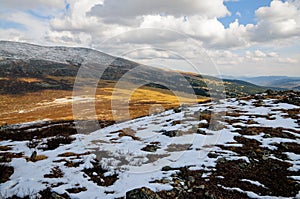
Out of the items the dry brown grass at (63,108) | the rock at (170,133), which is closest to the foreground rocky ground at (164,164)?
the rock at (170,133)

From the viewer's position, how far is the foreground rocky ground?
996 centimetres

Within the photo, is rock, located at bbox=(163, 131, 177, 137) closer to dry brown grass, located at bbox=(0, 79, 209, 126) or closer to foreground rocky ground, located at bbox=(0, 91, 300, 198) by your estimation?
foreground rocky ground, located at bbox=(0, 91, 300, 198)

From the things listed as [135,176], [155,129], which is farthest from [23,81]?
[135,176]

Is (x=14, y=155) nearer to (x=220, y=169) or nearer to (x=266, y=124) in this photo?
(x=220, y=169)

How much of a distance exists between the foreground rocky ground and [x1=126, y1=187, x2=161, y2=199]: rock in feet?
0.14

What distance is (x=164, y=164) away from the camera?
1325cm

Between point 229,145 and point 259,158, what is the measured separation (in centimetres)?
273

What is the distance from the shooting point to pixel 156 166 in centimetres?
1296

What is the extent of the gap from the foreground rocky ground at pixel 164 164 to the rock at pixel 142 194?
4 centimetres

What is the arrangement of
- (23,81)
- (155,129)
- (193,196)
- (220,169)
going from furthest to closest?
(23,81), (155,129), (220,169), (193,196)

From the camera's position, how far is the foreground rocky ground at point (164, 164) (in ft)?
32.7

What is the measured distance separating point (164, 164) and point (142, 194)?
418 cm

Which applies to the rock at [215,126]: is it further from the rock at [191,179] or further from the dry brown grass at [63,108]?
the dry brown grass at [63,108]

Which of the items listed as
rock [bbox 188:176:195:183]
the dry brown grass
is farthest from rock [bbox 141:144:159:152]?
the dry brown grass
